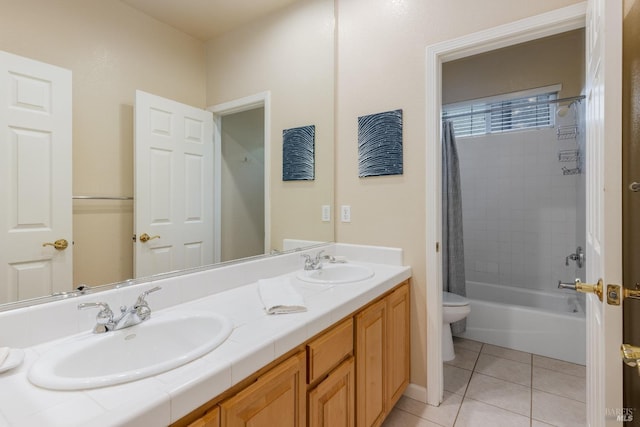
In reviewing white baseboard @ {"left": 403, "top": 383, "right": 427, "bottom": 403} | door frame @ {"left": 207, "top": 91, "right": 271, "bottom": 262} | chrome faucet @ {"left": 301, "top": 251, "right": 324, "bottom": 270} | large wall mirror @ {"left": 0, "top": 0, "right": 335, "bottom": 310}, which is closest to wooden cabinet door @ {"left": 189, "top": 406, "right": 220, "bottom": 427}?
large wall mirror @ {"left": 0, "top": 0, "right": 335, "bottom": 310}

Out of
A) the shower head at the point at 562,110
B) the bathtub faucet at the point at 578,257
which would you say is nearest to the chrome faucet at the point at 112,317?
the bathtub faucet at the point at 578,257

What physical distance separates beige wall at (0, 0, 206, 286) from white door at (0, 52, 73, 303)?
3 centimetres

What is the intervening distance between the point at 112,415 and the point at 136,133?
3.02 ft

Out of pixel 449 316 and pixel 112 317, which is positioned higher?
pixel 112 317

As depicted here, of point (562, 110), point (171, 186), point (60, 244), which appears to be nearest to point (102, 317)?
point (60, 244)

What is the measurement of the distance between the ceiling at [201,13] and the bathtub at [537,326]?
8.88 ft

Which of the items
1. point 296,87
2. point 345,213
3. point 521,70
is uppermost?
point 521,70

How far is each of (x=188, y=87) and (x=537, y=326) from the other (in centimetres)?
286

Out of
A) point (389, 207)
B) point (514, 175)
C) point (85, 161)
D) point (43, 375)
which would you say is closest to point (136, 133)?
point (85, 161)

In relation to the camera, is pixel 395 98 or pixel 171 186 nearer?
pixel 171 186

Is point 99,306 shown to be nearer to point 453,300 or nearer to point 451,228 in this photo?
point 453,300

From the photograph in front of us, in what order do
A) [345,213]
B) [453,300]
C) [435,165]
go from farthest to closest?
1. [453,300]
2. [345,213]
3. [435,165]

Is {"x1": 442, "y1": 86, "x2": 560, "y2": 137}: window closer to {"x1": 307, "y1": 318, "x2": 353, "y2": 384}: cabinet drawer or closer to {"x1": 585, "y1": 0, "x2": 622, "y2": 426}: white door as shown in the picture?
{"x1": 585, "y1": 0, "x2": 622, "y2": 426}: white door

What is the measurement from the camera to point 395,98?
6.30ft
